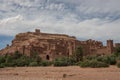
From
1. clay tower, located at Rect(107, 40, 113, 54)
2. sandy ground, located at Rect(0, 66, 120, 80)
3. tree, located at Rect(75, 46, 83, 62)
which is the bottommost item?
sandy ground, located at Rect(0, 66, 120, 80)

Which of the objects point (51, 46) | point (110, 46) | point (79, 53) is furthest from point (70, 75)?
point (51, 46)

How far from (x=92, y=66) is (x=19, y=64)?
22.2 meters

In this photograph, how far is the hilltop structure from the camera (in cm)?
6738

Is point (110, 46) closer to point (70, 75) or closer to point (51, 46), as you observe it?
Result: point (51, 46)

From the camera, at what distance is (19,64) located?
51.4 m

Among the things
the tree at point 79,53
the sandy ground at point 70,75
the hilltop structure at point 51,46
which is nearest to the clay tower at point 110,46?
the hilltop structure at point 51,46

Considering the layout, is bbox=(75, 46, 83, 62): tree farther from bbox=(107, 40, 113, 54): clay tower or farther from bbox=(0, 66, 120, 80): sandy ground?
bbox=(0, 66, 120, 80): sandy ground

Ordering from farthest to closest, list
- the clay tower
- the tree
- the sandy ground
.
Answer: the clay tower → the tree → the sandy ground

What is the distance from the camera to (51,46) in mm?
71000

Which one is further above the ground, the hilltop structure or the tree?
the hilltop structure

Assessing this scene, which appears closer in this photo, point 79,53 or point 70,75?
point 70,75

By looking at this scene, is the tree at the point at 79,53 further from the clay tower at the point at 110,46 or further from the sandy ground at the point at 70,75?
the sandy ground at the point at 70,75

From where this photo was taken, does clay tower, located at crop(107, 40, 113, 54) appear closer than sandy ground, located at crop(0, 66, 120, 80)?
No

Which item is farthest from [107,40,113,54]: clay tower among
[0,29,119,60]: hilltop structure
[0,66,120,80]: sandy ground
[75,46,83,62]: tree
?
[0,66,120,80]: sandy ground
